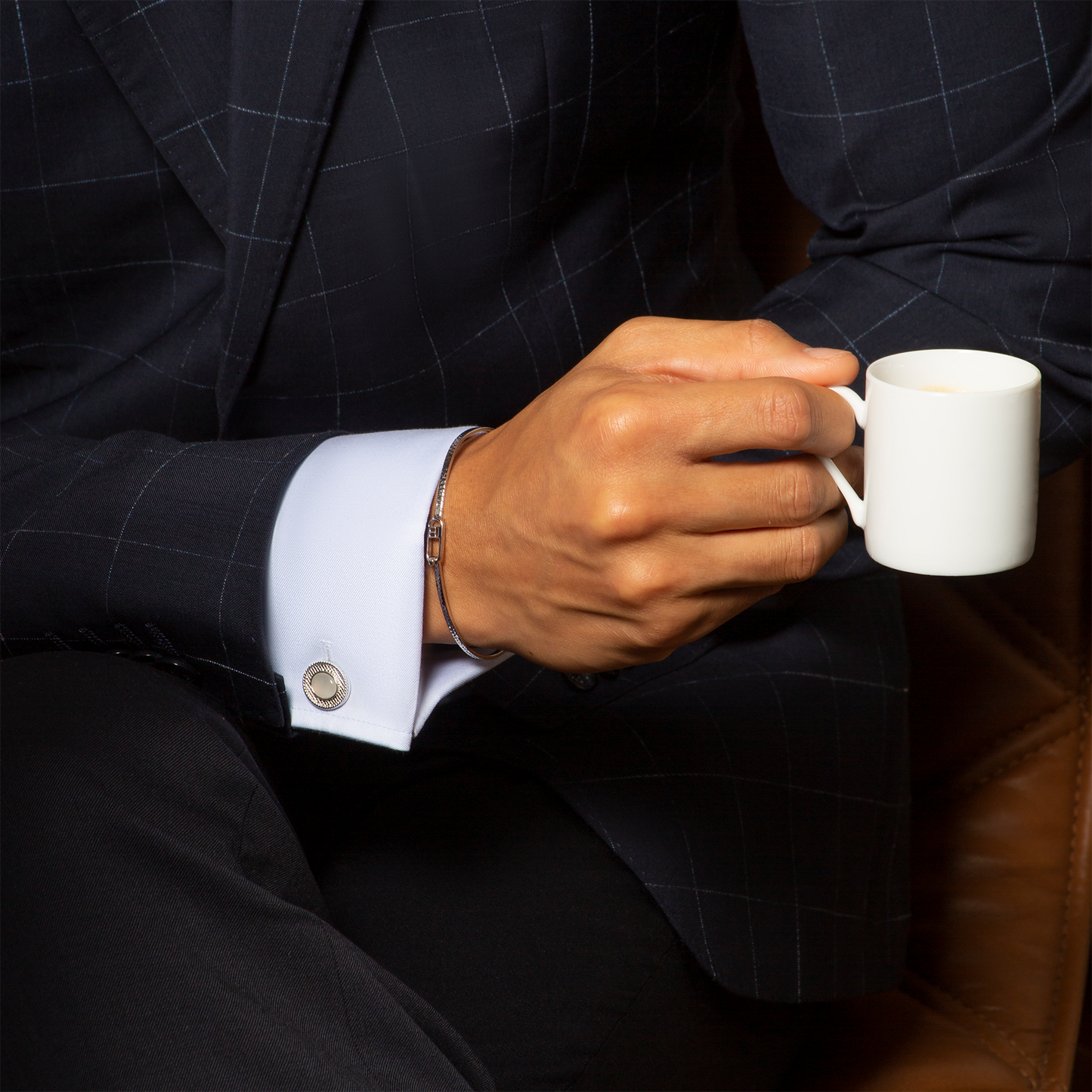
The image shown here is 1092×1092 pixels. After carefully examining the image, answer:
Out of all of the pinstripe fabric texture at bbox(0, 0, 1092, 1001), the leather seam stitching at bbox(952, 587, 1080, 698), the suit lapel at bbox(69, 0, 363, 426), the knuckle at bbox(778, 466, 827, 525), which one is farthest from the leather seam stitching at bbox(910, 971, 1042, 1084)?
the suit lapel at bbox(69, 0, 363, 426)

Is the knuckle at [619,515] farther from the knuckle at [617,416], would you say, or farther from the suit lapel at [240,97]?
the suit lapel at [240,97]

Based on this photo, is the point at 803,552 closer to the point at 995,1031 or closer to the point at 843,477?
the point at 843,477

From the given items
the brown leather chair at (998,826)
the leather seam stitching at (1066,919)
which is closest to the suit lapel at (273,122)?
the brown leather chair at (998,826)

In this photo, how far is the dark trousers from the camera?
1.63ft

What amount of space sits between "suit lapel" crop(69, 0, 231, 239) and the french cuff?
254 mm

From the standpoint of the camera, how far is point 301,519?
2.25ft

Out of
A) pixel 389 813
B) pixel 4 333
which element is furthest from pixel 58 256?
pixel 389 813

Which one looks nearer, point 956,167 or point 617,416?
point 617,416

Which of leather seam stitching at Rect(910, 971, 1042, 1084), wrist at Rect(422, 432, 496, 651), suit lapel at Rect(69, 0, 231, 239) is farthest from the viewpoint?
leather seam stitching at Rect(910, 971, 1042, 1084)

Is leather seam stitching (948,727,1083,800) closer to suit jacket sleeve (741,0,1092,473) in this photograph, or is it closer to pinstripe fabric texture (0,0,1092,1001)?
pinstripe fabric texture (0,0,1092,1001)

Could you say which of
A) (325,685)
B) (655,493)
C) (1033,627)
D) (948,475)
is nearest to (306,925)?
(325,685)

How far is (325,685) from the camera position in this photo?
2.29 ft

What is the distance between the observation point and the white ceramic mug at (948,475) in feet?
1.67

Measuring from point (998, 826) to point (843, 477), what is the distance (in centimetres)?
58
